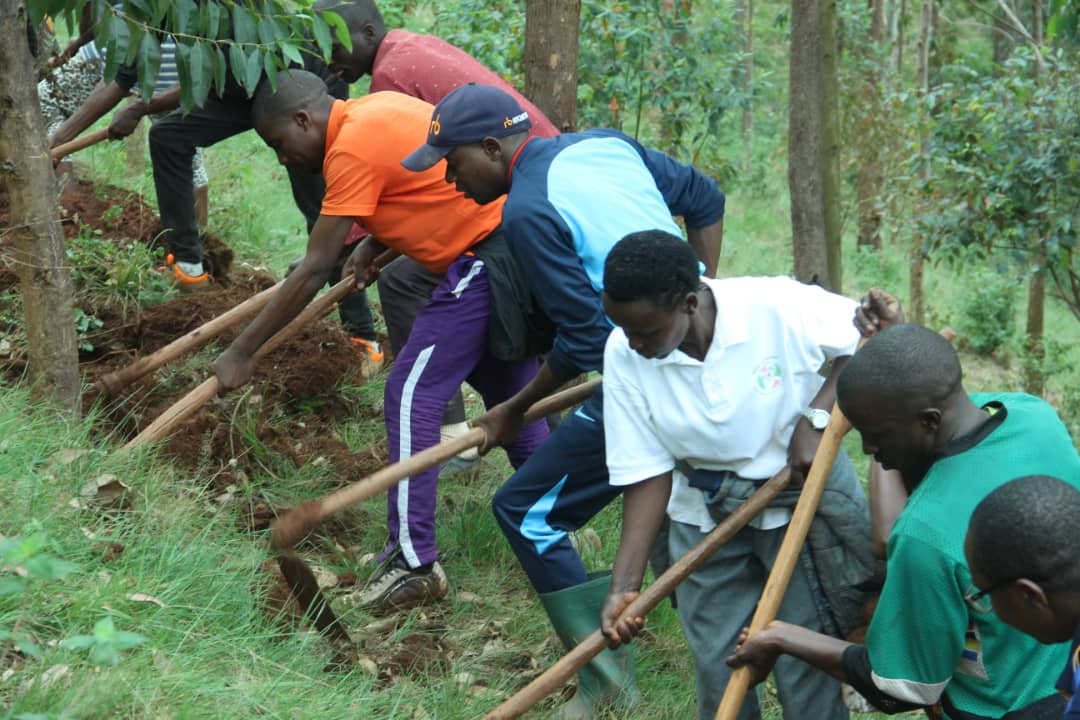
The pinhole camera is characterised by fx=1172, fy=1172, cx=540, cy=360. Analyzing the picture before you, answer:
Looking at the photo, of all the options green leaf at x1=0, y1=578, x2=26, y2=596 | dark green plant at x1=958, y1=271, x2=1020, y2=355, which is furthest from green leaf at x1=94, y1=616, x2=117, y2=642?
dark green plant at x1=958, y1=271, x2=1020, y2=355

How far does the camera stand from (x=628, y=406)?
3.14 metres

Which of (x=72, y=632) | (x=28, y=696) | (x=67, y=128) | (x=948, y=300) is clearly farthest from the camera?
(x=948, y=300)

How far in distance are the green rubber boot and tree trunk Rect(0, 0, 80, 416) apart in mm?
2046

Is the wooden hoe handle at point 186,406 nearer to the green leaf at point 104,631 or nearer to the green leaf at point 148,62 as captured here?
the green leaf at point 148,62

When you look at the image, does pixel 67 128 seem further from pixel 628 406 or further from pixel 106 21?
pixel 628 406

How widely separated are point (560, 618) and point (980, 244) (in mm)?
→ 5789

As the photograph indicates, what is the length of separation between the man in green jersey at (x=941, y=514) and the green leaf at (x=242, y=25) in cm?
252

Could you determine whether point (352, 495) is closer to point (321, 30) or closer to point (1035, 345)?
point (321, 30)

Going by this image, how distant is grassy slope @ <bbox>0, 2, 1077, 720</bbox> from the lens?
297cm

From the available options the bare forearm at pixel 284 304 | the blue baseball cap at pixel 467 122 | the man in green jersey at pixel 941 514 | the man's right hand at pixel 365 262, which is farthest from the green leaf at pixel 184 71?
the man in green jersey at pixel 941 514

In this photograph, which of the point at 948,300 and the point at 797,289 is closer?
the point at 797,289

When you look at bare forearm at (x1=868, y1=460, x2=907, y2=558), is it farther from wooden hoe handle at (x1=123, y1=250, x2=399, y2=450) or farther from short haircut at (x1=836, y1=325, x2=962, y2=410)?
wooden hoe handle at (x1=123, y1=250, x2=399, y2=450)

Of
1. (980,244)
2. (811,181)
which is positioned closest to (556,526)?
(811,181)

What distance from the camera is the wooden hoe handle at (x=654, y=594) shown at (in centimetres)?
305
